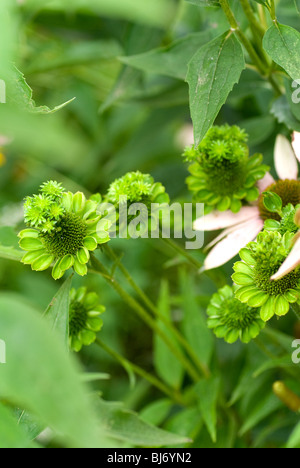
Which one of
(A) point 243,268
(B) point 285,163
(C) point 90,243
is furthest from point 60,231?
(B) point 285,163

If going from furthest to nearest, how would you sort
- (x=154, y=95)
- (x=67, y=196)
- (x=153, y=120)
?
(x=153, y=120) < (x=154, y=95) < (x=67, y=196)

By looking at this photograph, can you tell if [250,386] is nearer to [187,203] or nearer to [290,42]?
[187,203]

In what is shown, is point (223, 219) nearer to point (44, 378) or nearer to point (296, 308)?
point (296, 308)

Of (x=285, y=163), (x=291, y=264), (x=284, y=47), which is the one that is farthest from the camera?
(x=285, y=163)

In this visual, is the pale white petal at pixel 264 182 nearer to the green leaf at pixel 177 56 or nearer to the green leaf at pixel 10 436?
the green leaf at pixel 177 56

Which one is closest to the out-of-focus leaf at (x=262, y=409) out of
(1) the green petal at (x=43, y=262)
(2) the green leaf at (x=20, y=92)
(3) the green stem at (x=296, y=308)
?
(3) the green stem at (x=296, y=308)
